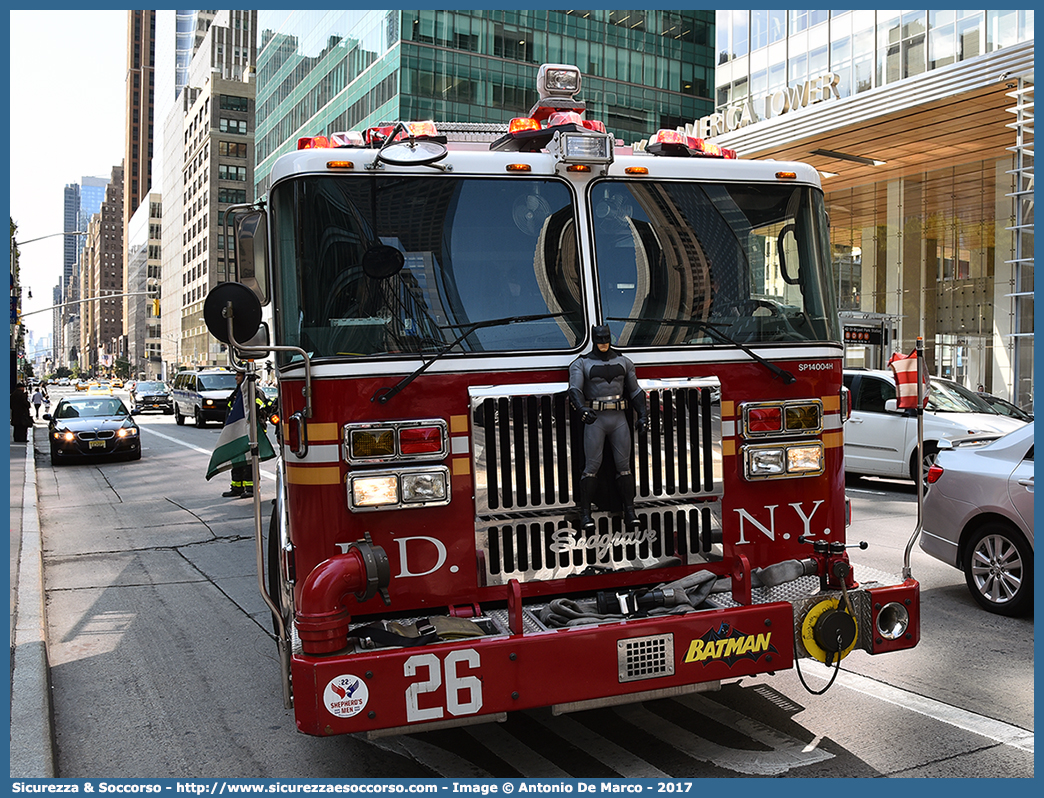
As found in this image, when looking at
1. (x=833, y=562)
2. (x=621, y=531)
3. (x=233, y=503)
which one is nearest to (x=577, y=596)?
(x=621, y=531)

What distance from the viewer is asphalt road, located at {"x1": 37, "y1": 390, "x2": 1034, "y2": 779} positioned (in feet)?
14.1

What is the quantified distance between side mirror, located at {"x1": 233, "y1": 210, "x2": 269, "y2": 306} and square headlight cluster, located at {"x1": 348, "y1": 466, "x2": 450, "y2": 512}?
1.14m

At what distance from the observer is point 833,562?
444 centimetres

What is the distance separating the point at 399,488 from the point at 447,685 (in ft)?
2.98

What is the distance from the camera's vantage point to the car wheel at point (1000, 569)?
6.42m

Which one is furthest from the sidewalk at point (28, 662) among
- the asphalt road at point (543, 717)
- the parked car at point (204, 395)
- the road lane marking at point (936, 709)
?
the parked car at point (204, 395)

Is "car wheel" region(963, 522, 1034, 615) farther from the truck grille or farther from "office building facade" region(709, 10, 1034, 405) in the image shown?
"office building facade" region(709, 10, 1034, 405)

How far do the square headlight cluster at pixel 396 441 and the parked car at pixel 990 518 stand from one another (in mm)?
4473

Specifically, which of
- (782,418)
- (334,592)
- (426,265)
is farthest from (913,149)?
(334,592)

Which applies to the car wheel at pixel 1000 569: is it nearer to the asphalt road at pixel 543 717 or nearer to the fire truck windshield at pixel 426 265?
the asphalt road at pixel 543 717

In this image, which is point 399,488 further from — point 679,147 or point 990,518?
point 990,518

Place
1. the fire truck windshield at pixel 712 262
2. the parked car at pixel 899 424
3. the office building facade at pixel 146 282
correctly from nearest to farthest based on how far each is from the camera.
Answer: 1. the fire truck windshield at pixel 712 262
2. the parked car at pixel 899 424
3. the office building facade at pixel 146 282

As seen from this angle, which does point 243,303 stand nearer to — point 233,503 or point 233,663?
point 233,663

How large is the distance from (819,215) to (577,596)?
2.41 m
